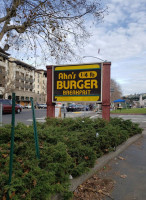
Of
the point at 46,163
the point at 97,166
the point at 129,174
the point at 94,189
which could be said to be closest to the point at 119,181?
the point at 129,174

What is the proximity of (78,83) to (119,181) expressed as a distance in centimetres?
472

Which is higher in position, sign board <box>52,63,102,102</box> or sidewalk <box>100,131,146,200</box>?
sign board <box>52,63,102,102</box>

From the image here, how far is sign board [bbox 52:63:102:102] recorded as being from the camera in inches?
300

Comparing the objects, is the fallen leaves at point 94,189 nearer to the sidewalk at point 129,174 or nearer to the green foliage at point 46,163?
the sidewalk at point 129,174

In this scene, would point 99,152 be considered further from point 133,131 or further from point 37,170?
point 133,131

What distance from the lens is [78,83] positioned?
7730mm

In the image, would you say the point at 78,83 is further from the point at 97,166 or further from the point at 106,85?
the point at 97,166

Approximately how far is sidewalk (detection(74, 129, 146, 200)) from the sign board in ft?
10.1

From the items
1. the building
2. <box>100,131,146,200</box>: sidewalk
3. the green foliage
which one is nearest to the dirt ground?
<box>100,131,146,200</box>: sidewalk

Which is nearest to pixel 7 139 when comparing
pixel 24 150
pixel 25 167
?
pixel 24 150

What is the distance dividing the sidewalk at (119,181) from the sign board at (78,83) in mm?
3073

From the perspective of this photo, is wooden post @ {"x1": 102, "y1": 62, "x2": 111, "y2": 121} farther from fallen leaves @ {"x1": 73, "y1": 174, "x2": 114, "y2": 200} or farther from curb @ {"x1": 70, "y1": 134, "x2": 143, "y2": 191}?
fallen leaves @ {"x1": 73, "y1": 174, "x2": 114, "y2": 200}

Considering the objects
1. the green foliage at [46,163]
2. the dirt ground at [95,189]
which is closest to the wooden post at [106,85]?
the green foliage at [46,163]

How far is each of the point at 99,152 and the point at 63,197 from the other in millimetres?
2064
